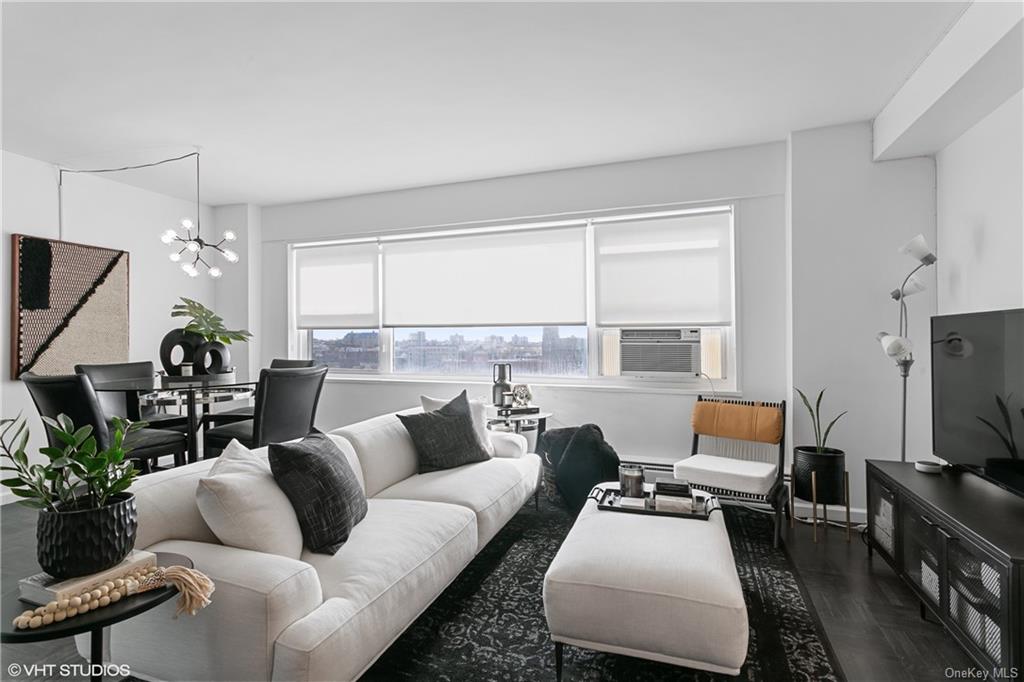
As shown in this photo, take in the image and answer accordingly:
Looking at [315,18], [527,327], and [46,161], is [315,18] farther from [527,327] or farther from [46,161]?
[46,161]

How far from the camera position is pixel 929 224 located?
3.30 metres

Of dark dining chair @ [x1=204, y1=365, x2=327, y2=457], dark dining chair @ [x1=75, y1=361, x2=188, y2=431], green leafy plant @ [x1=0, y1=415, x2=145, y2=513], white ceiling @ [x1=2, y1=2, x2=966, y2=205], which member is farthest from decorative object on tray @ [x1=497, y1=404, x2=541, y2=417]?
green leafy plant @ [x1=0, y1=415, x2=145, y2=513]

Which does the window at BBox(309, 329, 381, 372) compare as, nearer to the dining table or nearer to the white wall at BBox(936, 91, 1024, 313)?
the dining table

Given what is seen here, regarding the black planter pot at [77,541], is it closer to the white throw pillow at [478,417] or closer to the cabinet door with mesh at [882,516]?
the white throw pillow at [478,417]

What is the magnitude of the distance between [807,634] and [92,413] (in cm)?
366

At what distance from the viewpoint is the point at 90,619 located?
3.70 feet

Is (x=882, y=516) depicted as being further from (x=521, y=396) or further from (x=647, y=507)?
(x=521, y=396)

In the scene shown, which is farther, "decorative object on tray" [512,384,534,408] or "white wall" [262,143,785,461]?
"decorative object on tray" [512,384,534,408]

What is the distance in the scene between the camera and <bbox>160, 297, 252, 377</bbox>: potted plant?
3459 mm

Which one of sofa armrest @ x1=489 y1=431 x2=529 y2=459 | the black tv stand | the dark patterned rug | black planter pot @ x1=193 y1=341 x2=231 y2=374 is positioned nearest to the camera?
the black tv stand

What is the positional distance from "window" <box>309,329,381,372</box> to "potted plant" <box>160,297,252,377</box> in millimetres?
1781

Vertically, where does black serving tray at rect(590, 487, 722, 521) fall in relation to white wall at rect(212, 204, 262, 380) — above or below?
below

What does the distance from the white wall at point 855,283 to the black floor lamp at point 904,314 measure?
82mm

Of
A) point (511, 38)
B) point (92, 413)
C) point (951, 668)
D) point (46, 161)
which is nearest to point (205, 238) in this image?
point (46, 161)
